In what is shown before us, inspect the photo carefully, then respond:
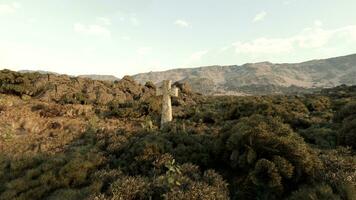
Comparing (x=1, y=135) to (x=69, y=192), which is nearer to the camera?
(x=69, y=192)

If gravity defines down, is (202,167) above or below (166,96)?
below

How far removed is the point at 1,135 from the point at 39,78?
70.7 feet

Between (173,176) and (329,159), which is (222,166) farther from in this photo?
(329,159)

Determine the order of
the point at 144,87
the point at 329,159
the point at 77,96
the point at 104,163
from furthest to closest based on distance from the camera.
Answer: the point at 144,87 → the point at 77,96 → the point at 104,163 → the point at 329,159

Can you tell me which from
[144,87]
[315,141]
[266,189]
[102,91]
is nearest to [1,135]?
[266,189]

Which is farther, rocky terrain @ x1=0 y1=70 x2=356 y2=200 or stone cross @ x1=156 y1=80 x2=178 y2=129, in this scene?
stone cross @ x1=156 y1=80 x2=178 y2=129

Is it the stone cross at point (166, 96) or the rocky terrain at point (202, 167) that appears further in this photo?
the stone cross at point (166, 96)

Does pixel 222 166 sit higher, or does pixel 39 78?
pixel 39 78

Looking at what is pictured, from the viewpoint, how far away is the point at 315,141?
1059 centimetres

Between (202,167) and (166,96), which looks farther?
(166,96)

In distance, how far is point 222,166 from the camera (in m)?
7.76

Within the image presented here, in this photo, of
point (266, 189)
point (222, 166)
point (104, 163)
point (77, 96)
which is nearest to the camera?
point (266, 189)

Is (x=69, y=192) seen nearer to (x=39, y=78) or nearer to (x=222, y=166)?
(x=222, y=166)

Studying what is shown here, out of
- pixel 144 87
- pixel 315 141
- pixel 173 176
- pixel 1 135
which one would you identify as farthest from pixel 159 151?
pixel 144 87
